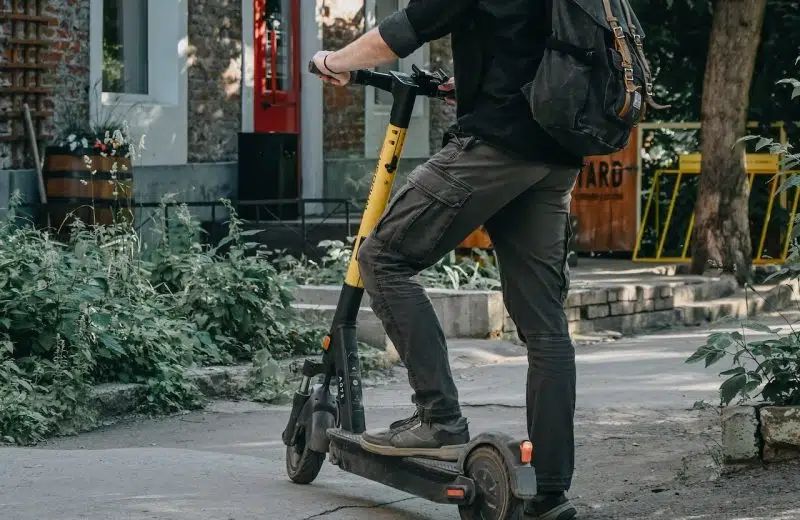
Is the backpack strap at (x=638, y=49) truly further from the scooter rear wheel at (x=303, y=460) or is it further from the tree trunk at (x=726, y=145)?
the tree trunk at (x=726, y=145)

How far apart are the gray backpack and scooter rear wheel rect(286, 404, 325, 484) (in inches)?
56.1

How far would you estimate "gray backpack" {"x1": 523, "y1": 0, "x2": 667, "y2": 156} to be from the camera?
13.6 feet

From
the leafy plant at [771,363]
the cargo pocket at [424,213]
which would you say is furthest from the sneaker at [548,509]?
the leafy plant at [771,363]

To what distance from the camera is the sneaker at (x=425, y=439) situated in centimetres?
438

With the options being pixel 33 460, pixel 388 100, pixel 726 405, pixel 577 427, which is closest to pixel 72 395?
pixel 33 460

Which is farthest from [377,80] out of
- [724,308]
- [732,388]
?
[724,308]

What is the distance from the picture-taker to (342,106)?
15.5m

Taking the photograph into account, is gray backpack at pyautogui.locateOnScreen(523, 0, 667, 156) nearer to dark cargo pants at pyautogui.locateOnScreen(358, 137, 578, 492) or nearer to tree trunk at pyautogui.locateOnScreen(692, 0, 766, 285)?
dark cargo pants at pyautogui.locateOnScreen(358, 137, 578, 492)

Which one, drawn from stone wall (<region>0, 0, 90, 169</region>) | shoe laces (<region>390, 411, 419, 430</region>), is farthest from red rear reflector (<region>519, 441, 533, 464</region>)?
stone wall (<region>0, 0, 90, 169</region>)

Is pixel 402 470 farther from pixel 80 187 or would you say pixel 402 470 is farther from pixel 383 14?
pixel 383 14

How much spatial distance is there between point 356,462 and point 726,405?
155cm

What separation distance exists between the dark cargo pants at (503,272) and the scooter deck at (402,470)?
6.4 inches

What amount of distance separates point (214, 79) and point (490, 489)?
9.97 m

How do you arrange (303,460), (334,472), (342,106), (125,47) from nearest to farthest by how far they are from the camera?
1. (303,460)
2. (334,472)
3. (125,47)
4. (342,106)
